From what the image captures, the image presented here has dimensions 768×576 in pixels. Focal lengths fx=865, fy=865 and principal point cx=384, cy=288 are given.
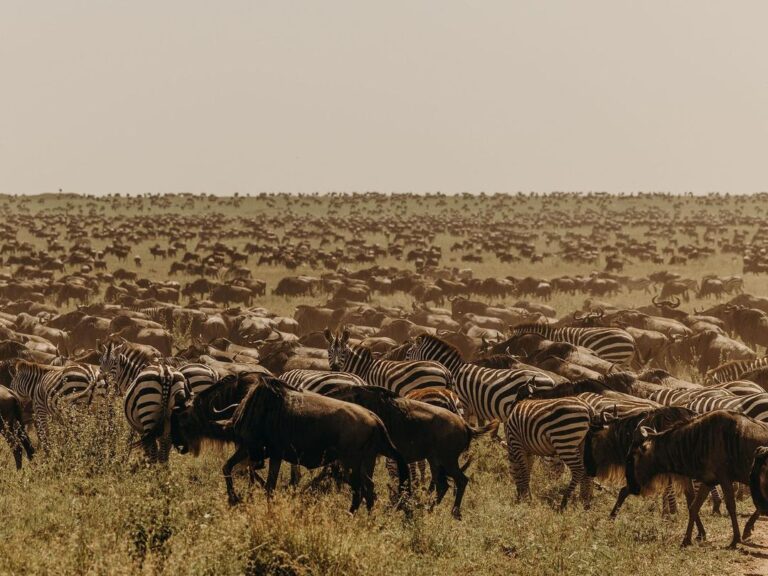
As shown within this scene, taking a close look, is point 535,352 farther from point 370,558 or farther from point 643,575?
point 370,558

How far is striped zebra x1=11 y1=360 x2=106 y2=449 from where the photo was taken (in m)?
13.0

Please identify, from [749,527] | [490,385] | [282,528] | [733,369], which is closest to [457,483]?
[282,528]

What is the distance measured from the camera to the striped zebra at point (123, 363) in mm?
14914

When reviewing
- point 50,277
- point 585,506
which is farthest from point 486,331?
point 50,277

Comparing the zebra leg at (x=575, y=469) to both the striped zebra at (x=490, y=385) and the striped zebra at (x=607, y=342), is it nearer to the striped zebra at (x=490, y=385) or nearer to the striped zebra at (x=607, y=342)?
the striped zebra at (x=490, y=385)

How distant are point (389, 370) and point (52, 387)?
17.6 feet

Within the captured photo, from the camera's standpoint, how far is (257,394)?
389 inches

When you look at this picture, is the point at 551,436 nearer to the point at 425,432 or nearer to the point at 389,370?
the point at 425,432

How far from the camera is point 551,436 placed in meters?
11.2

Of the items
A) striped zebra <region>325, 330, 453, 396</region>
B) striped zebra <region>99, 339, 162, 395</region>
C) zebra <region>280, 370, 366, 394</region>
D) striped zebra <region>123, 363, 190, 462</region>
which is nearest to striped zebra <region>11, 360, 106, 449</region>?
striped zebra <region>99, 339, 162, 395</region>

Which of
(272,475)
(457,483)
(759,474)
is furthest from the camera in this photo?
(457,483)

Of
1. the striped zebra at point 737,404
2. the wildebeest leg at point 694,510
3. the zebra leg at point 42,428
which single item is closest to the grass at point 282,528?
the wildebeest leg at point 694,510

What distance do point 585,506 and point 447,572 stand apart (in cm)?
339

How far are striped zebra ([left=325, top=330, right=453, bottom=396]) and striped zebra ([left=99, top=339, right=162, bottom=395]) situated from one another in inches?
123
